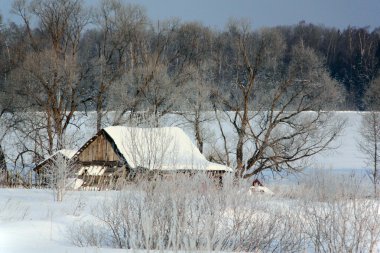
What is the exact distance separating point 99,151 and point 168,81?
10018 millimetres

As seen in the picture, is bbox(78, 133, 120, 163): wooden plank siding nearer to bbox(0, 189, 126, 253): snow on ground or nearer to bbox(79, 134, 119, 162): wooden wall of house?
bbox(79, 134, 119, 162): wooden wall of house

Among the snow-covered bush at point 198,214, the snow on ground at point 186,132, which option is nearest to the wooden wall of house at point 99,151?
the snow on ground at point 186,132

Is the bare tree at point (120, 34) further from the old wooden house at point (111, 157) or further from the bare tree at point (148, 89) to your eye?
the old wooden house at point (111, 157)

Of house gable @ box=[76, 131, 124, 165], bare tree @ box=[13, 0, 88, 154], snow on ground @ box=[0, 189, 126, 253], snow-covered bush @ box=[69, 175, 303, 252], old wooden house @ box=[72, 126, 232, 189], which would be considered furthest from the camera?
bare tree @ box=[13, 0, 88, 154]

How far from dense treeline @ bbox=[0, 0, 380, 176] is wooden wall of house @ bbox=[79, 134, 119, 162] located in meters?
3.69

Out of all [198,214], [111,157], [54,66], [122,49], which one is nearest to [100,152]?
[111,157]

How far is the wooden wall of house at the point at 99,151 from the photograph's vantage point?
33.7 m

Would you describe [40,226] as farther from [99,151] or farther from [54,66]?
[54,66]

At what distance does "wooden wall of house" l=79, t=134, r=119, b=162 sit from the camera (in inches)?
1328

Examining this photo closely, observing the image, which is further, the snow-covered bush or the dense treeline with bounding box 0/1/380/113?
the dense treeline with bounding box 0/1/380/113

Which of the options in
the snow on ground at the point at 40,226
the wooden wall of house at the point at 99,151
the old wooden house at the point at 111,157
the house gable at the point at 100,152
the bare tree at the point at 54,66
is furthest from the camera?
the bare tree at the point at 54,66

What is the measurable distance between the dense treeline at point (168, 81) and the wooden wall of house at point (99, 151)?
369cm

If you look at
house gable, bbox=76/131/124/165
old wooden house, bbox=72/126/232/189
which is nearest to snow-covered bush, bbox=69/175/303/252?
old wooden house, bbox=72/126/232/189

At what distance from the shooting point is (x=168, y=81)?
42062 mm
